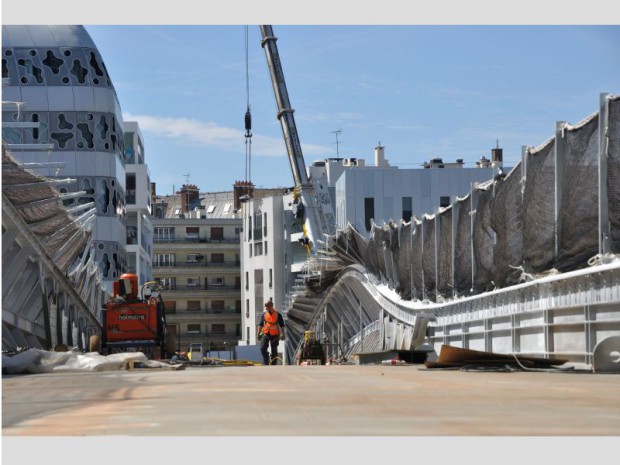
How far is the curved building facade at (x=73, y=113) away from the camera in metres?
90.4

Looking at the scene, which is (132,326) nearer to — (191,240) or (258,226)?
(258,226)

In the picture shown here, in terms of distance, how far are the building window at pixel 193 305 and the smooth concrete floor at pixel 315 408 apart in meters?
150

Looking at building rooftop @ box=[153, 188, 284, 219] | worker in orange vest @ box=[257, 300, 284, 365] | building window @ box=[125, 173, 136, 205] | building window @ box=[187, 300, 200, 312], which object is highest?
building rooftop @ box=[153, 188, 284, 219]

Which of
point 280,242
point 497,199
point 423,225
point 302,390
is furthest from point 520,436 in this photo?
point 280,242

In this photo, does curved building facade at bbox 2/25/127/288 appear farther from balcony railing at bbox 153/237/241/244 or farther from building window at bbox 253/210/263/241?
balcony railing at bbox 153/237/241/244

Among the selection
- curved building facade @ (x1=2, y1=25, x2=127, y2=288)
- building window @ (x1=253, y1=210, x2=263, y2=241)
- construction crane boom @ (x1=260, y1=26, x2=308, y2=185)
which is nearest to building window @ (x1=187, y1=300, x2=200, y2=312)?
building window @ (x1=253, y1=210, x2=263, y2=241)

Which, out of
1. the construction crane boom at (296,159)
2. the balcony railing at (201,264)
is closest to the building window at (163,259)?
the balcony railing at (201,264)

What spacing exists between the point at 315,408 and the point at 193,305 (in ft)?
514

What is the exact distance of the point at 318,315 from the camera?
74.6 meters

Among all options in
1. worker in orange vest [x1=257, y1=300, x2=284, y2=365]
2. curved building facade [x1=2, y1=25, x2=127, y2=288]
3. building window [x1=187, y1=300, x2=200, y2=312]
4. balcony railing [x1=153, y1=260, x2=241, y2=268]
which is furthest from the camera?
balcony railing [x1=153, y1=260, x2=241, y2=268]

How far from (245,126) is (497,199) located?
Answer: 269ft

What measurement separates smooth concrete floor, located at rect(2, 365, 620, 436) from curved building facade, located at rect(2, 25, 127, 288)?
7667 centimetres

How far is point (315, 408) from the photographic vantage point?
1004cm

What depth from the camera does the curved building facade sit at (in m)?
90.4
